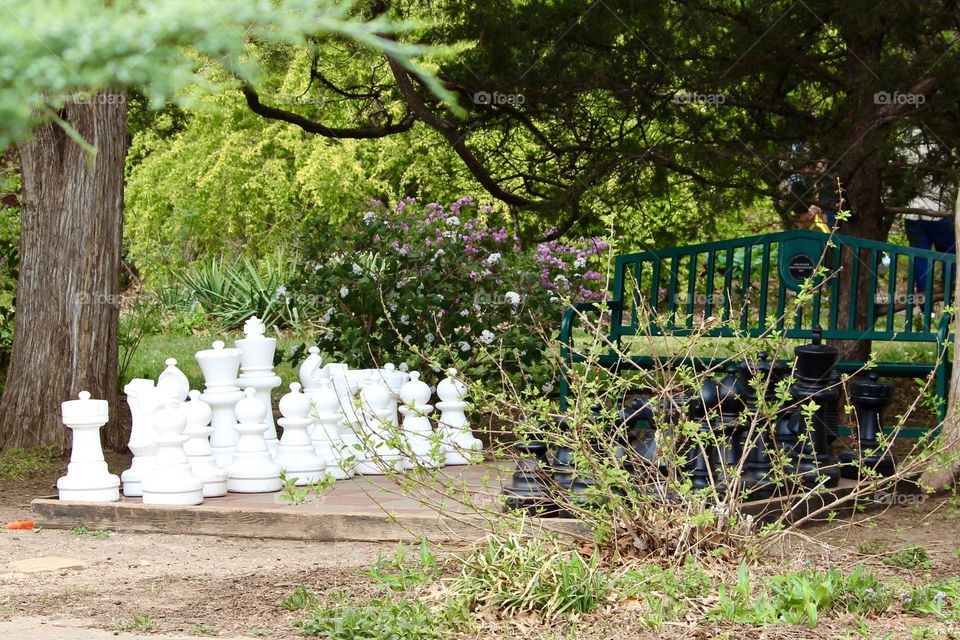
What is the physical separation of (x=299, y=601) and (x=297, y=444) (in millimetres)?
1721

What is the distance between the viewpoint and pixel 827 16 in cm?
701

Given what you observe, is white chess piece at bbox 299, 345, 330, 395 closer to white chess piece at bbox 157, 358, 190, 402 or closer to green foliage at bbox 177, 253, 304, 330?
white chess piece at bbox 157, 358, 190, 402

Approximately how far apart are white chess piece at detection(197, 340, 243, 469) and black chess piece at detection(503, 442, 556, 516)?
58.6 inches

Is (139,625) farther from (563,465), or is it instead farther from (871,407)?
(871,407)

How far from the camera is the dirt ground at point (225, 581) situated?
3.16 m

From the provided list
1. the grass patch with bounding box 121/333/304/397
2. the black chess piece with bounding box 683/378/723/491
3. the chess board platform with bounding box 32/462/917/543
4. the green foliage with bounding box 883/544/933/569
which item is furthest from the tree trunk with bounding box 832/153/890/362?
the grass patch with bounding box 121/333/304/397

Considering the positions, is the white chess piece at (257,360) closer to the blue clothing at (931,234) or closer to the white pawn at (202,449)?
the white pawn at (202,449)

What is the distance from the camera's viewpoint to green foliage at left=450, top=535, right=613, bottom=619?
10.6 ft

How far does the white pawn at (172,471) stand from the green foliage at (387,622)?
5.61ft

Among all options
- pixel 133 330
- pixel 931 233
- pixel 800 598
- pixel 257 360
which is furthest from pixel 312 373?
pixel 133 330

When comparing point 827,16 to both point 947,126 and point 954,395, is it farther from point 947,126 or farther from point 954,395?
point 954,395

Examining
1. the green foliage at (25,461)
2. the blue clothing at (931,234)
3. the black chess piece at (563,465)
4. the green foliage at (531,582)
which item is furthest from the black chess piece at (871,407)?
the green foliage at (25,461)

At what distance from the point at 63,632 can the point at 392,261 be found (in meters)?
4.79

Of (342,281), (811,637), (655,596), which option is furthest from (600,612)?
(342,281)
